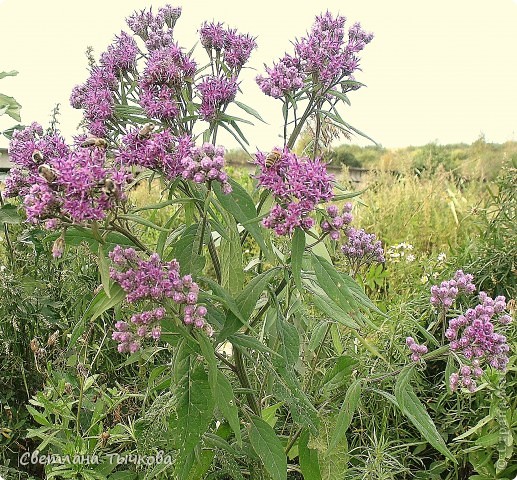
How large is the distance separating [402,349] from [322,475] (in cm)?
81

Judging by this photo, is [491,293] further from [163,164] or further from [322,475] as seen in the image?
[163,164]

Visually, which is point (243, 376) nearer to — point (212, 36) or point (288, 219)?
point (288, 219)

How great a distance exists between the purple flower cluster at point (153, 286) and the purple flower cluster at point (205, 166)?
0.22 meters

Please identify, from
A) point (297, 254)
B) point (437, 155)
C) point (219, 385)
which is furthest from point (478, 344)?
point (437, 155)

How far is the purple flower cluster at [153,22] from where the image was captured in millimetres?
2229

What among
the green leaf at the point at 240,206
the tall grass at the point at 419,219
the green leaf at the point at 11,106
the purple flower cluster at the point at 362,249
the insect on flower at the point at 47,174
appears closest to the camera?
the insect on flower at the point at 47,174

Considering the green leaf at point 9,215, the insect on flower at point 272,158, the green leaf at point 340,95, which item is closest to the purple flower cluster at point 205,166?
the insect on flower at point 272,158

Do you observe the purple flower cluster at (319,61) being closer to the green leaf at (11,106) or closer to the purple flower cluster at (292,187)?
the purple flower cluster at (292,187)

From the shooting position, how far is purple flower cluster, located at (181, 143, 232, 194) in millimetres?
1666

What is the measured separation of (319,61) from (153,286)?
35.8 inches

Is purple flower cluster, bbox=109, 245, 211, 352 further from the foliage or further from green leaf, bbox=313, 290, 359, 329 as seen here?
green leaf, bbox=313, 290, 359, 329

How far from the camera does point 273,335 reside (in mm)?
2383

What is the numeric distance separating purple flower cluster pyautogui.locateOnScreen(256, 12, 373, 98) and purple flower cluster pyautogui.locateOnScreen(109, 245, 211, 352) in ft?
2.23

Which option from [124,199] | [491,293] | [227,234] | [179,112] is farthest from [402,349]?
[124,199]
